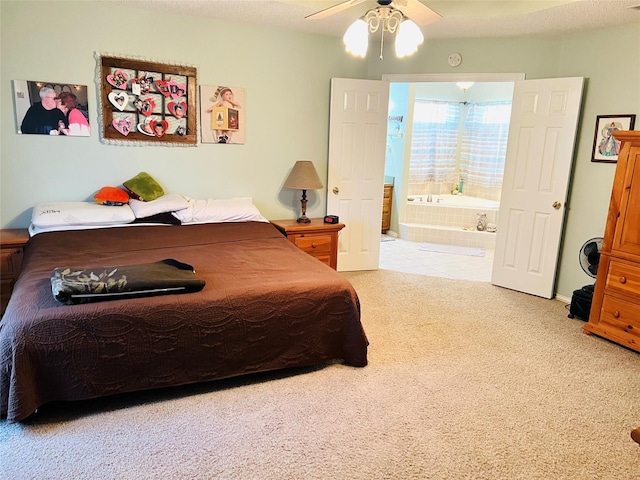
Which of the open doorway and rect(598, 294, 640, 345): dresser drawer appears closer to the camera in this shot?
rect(598, 294, 640, 345): dresser drawer

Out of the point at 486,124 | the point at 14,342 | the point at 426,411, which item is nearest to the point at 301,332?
the point at 426,411

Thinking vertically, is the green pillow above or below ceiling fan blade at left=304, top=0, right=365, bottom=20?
below

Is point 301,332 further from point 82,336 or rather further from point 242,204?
point 242,204

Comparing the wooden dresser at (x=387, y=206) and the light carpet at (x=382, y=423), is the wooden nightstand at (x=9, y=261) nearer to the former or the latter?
the light carpet at (x=382, y=423)

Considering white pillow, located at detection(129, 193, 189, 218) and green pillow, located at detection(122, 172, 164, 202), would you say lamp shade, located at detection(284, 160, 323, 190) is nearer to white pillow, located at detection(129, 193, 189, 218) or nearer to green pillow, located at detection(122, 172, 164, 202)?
white pillow, located at detection(129, 193, 189, 218)

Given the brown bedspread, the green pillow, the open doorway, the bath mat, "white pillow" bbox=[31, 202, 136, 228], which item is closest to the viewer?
the brown bedspread

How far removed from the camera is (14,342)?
1.98 meters

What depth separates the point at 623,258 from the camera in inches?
122

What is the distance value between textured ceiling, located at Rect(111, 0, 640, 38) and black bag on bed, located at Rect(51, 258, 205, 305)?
7.28 feet

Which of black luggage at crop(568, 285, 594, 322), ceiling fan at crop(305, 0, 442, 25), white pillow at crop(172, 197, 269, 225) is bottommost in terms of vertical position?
black luggage at crop(568, 285, 594, 322)

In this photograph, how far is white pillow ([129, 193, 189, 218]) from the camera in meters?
3.61

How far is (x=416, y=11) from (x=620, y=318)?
246 cm

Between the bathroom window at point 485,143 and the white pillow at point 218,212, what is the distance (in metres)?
4.68

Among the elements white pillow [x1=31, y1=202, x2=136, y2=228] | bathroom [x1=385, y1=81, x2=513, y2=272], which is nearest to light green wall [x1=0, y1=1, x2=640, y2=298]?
white pillow [x1=31, y1=202, x2=136, y2=228]
